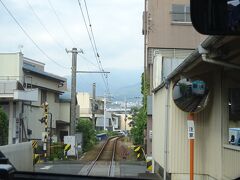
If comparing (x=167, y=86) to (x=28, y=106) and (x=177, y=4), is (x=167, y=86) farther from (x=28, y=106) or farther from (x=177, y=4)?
(x=28, y=106)

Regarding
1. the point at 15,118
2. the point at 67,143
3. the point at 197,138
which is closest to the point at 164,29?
the point at 67,143

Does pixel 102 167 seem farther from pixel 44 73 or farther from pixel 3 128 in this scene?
pixel 44 73

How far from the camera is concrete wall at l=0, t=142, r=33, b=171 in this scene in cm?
509

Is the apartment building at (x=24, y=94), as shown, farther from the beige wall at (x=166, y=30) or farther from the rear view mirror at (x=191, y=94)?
the rear view mirror at (x=191, y=94)

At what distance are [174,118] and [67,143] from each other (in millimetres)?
23793

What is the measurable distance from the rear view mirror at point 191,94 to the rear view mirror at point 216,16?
9.06m

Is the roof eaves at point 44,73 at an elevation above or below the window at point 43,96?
above

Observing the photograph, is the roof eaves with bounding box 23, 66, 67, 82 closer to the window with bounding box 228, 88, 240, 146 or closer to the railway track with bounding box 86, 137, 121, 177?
the railway track with bounding box 86, 137, 121, 177

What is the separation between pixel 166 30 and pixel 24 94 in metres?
13.8

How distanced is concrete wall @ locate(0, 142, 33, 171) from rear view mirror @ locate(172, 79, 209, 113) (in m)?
6.44

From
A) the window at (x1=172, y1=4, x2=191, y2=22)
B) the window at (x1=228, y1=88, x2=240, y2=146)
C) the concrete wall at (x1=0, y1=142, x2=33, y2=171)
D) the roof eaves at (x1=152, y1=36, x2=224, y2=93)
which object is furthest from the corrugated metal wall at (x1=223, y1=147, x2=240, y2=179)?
the window at (x1=172, y1=4, x2=191, y2=22)

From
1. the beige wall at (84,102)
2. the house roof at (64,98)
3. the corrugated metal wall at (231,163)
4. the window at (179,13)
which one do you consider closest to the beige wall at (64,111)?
the house roof at (64,98)

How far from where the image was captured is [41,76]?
47.2 metres

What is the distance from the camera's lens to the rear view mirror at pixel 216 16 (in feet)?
8.87
